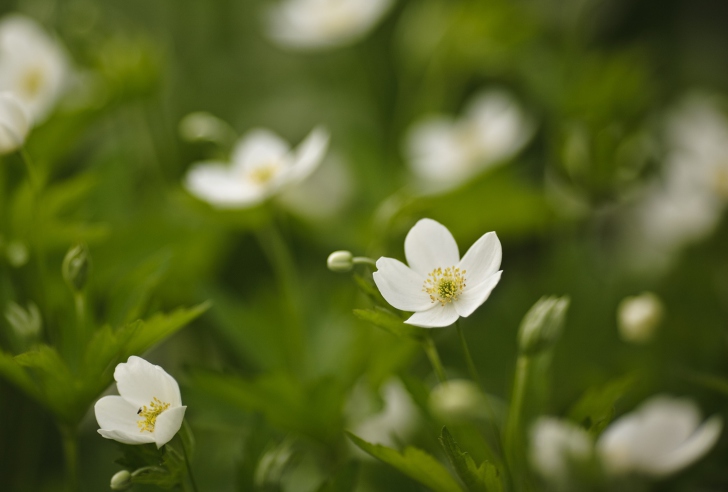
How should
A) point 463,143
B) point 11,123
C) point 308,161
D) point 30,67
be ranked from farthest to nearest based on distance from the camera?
1. point 463,143
2. point 30,67
3. point 308,161
4. point 11,123

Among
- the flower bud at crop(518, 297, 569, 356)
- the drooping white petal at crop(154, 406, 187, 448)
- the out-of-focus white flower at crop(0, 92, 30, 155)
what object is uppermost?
the out-of-focus white flower at crop(0, 92, 30, 155)

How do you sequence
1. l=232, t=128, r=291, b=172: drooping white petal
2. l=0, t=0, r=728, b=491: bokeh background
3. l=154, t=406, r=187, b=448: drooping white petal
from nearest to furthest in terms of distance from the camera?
l=154, t=406, r=187, b=448: drooping white petal
l=0, t=0, r=728, b=491: bokeh background
l=232, t=128, r=291, b=172: drooping white petal

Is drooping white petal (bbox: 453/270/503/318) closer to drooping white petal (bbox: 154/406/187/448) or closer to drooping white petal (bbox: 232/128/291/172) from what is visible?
drooping white petal (bbox: 154/406/187/448)

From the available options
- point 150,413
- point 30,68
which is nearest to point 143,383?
point 150,413

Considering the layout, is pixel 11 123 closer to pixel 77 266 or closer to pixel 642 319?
pixel 77 266

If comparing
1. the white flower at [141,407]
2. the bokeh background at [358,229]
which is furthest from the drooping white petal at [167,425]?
the bokeh background at [358,229]

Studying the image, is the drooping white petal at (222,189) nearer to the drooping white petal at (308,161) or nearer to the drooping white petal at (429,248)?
the drooping white petal at (308,161)

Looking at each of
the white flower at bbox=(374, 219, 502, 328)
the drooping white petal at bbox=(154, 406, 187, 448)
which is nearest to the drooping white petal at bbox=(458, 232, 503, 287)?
the white flower at bbox=(374, 219, 502, 328)
